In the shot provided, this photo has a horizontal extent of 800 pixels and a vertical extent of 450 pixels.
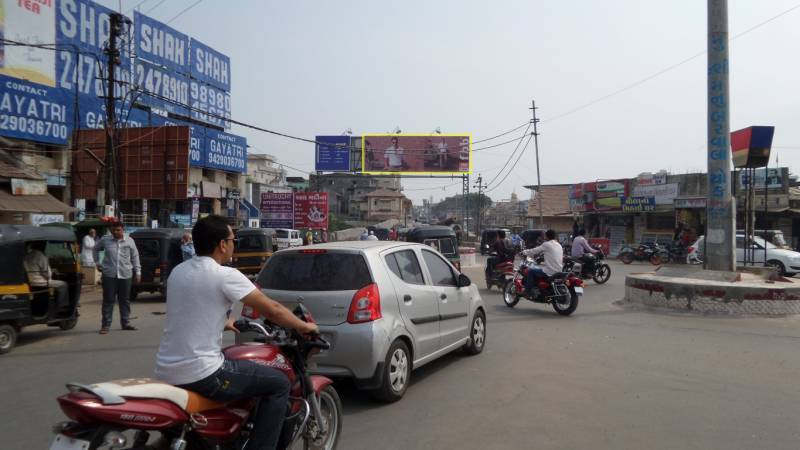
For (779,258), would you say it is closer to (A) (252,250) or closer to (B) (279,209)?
(A) (252,250)

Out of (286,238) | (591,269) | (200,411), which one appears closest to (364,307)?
(200,411)

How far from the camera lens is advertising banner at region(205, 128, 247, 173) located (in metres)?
38.3

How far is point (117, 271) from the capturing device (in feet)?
31.7

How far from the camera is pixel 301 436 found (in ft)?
12.6

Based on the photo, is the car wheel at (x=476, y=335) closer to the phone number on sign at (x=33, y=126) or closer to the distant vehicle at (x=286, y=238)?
the phone number on sign at (x=33, y=126)

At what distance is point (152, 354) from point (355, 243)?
3.71 m

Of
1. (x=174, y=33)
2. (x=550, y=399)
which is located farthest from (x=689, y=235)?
(x=174, y=33)

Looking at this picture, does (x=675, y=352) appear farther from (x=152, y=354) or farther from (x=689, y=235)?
(x=689, y=235)

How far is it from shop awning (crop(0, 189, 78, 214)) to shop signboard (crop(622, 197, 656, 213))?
96.4ft

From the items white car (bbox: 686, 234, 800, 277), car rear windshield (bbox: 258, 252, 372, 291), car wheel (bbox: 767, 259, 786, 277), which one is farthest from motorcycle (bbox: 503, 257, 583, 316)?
car wheel (bbox: 767, 259, 786, 277)

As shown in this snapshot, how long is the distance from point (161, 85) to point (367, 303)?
40.2 metres

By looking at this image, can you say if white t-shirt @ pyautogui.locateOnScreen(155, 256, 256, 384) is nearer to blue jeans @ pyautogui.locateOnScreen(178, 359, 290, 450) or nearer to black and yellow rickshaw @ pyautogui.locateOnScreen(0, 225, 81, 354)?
blue jeans @ pyautogui.locateOnScreen(178, 359, 290, 450)

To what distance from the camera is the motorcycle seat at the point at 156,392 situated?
2.73 metres

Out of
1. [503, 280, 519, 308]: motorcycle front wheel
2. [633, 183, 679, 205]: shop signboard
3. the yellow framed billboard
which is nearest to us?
[503, 280, 519, 308]: motorcycle front wheel
